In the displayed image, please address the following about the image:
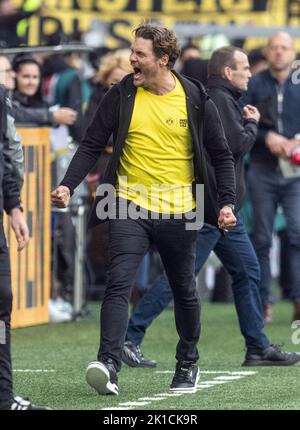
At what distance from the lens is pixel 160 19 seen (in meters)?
19.1

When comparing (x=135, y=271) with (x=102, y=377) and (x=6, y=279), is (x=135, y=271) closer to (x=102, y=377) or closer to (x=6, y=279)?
(x=102, y=377)

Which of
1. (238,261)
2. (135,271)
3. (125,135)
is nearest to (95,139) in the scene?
(125,135)

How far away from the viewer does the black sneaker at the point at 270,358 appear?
410 inches

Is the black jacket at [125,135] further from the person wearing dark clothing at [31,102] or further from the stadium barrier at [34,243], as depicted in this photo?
the person wearing dark clothing at [31,102]

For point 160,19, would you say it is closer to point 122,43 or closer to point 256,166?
point 122,43

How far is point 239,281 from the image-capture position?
10492 millimetres

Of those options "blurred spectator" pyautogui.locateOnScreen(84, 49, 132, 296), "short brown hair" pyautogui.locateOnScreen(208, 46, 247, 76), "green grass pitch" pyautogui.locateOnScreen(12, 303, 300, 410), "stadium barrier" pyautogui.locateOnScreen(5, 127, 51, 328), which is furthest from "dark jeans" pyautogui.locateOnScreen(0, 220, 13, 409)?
"blurred spectator" pyautogui.locateOnScreen(84, 49, 132, 296)

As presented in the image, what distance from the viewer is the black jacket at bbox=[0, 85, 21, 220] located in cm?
786

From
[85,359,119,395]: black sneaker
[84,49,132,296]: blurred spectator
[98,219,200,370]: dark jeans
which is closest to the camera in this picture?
[85,359,119,395]: black sneaker

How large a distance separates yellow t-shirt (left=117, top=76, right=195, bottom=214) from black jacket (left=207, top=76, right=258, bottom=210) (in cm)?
131

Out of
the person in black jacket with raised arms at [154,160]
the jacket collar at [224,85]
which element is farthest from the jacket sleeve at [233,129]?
the person in black jacket with raised arms at [154,160]

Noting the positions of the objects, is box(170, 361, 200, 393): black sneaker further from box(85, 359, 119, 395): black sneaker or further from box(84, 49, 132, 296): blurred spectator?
box(84, 49, 132, 296): blurred spectator
